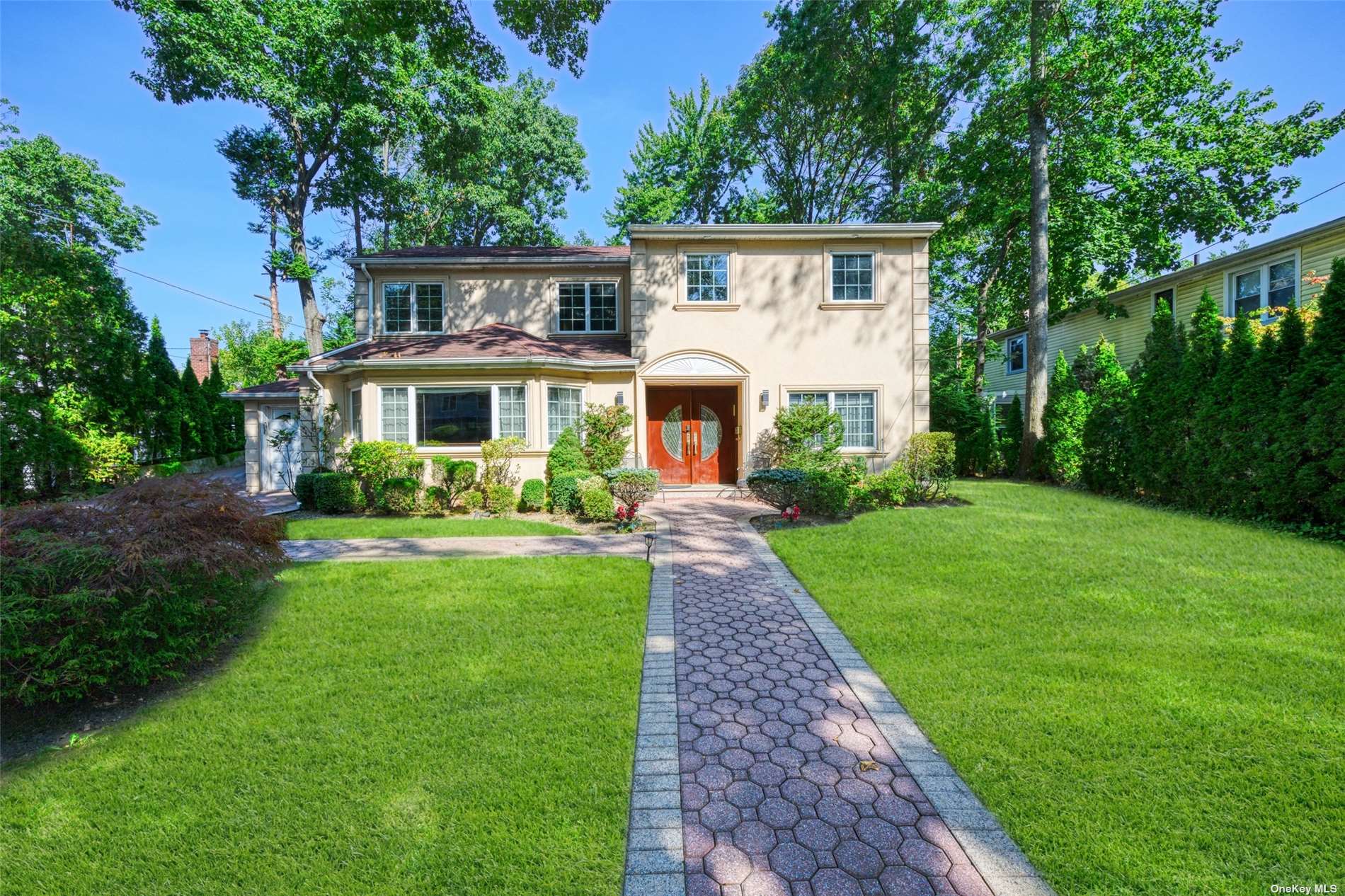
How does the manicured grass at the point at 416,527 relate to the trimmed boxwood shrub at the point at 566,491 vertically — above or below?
below

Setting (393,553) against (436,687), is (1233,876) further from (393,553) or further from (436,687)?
(393,553)

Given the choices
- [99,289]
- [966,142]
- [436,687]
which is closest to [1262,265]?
[966,142]

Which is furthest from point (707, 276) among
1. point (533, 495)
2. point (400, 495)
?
point (400, 495)

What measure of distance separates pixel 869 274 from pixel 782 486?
22.9 ft

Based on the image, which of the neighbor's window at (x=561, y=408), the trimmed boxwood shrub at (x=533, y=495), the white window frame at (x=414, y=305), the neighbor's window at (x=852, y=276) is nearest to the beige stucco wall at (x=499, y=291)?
the white window frame at (x=414, y=305)

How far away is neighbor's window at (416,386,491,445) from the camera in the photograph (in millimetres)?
12195

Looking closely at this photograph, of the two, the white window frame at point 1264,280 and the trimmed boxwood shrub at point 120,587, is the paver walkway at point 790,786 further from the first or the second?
the white window frame at point 1264,280

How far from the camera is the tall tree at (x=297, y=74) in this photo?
15.5 metres

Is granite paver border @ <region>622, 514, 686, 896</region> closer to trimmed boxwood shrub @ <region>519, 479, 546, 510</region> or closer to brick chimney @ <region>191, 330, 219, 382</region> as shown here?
trimmed boxwood shrub @ <region>519, 479, 546, 510</region>

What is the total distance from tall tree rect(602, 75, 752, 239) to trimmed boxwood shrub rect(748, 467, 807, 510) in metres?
18.0

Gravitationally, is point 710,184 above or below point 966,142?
above

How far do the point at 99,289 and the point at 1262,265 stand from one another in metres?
30.6

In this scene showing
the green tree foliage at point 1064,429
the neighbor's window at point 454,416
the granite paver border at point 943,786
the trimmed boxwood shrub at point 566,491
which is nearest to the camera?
the granite paver border at point 943,786

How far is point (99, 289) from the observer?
1409cm
